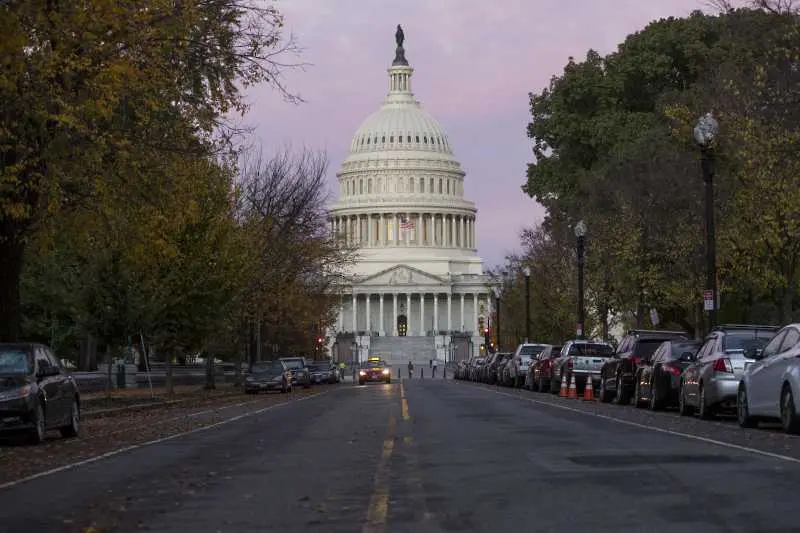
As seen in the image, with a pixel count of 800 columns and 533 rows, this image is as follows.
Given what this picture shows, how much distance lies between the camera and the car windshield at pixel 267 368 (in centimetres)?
6191

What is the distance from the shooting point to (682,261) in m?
55.5

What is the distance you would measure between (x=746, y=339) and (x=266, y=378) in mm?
34329

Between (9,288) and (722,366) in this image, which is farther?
(9,288)

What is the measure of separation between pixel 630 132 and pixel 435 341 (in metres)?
126

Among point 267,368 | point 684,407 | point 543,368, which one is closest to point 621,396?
point 684,407

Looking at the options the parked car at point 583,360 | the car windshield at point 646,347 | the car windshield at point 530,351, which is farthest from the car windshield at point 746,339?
the car windshield at point 530,351

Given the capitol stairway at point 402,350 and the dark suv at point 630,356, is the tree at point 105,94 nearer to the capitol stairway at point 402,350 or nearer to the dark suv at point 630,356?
the dark suv at point 630,356

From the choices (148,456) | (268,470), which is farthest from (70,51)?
(268,470)

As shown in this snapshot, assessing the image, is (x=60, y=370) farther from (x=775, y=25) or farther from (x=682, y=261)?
(x=682, y=261)

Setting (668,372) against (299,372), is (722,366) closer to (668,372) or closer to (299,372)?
(668,372)

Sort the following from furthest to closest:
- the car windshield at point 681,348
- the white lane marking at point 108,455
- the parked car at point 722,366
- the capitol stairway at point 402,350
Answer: the capitol stairway at point 402,350
the car windshield at point 681,348
the parked car at point 722,366
the white lane marking at point 108,455

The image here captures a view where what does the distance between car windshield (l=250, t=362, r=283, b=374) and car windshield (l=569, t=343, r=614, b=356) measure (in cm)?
Answer: 1659

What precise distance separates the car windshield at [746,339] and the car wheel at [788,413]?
5.39 metres

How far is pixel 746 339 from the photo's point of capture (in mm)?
29344
